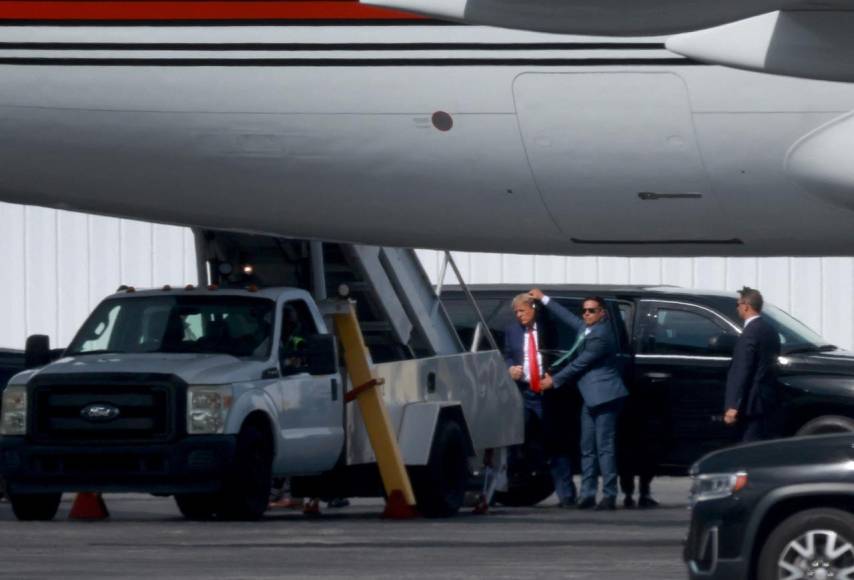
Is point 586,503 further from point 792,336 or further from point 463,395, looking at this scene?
point 792,336

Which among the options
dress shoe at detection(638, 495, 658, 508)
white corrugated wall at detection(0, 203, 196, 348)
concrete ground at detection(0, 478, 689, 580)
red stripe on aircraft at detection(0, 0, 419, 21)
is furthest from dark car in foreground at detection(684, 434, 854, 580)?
white corrugated wall at detection(0, 203, 196, 348)

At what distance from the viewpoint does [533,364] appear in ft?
59.9

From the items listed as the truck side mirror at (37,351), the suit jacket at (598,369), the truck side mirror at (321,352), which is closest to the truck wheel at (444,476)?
the truck side mirror at (321,352)

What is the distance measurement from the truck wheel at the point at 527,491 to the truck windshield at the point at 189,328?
3667 mm

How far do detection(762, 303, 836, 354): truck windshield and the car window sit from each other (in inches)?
21.0

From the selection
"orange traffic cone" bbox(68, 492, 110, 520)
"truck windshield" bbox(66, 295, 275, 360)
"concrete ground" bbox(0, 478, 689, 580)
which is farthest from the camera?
"orange traffic cone" bbox(68, 492, 110, 520)

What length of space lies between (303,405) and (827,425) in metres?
4.68

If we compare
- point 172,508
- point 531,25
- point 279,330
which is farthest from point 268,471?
point 531,25

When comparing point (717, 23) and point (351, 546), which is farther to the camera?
point (351, 546)

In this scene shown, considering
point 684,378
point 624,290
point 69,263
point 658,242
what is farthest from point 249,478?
point 69,263

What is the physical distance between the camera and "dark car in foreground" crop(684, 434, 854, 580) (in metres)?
9.71

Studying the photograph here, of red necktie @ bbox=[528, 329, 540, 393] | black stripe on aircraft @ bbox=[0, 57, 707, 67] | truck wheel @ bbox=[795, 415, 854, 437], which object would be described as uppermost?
black stripe on aircraft @ bbox=[0, 57, 707, 67]

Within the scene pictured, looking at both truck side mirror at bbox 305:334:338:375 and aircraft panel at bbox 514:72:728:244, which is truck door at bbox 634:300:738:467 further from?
aircraft panel at bbox 514:72:728:244

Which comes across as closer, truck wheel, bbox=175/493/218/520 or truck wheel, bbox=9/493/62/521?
truck wheel, bbox=9/493/62/521
